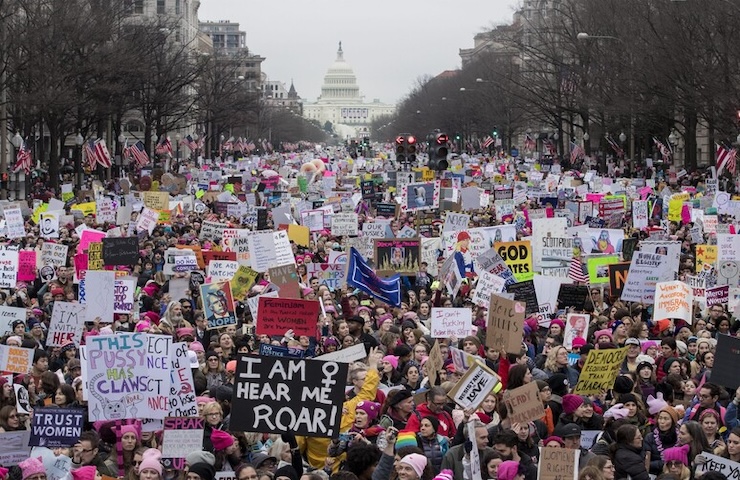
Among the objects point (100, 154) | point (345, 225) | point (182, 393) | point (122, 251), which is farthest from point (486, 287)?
point (100, 154)

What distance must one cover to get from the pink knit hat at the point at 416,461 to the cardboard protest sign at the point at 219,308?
846cm

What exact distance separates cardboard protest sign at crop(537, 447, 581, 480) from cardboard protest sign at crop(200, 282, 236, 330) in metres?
8.66

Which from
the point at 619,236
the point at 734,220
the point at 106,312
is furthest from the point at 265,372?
the point at 734,220

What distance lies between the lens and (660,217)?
34.0 meters

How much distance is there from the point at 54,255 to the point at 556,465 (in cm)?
1418

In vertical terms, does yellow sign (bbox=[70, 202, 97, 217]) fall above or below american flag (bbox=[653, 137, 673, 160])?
below

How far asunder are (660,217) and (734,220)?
262 centimetres

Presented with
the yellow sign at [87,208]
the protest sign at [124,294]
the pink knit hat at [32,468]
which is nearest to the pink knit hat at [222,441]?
the pink knit hat at [32,468]

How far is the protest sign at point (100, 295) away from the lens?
1820 cm

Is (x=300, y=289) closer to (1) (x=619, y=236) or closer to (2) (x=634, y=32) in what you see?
(1) (x=619, y=236)

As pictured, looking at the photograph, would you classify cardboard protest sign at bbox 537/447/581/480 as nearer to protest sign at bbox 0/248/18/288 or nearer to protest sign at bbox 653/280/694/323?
protest sign at bbox 653/280/694/323

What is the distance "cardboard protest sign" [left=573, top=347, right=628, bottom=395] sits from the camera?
534 inches

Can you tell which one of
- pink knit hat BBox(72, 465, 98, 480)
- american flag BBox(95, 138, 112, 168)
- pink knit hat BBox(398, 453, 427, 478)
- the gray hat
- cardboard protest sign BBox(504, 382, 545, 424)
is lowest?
pink knit hat BBox(72, 465, 98, 480)

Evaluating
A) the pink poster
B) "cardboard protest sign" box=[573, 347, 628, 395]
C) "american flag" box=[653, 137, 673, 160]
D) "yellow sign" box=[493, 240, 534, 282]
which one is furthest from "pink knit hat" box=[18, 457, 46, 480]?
"american flag" box=[653, 137, 673, 160]
